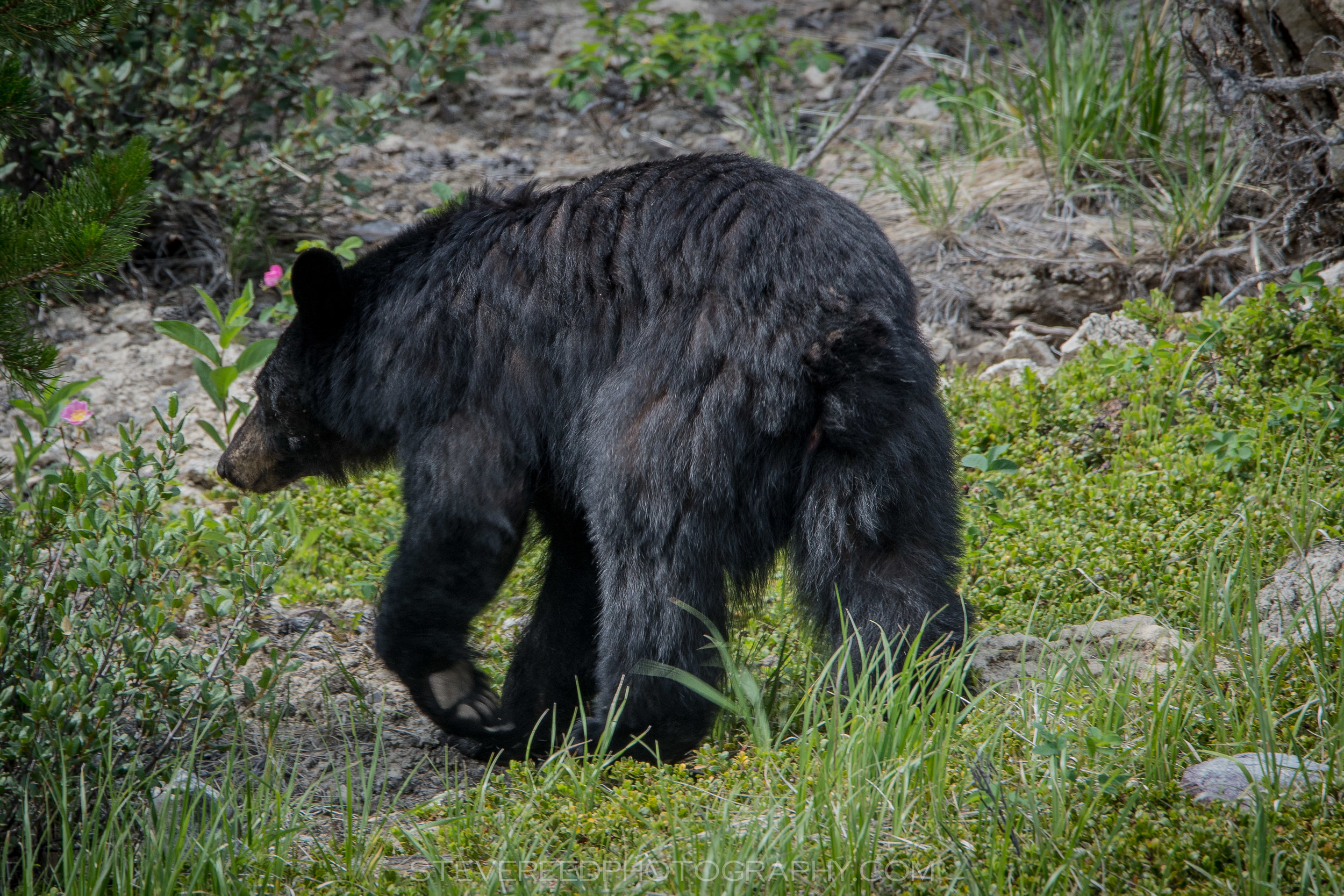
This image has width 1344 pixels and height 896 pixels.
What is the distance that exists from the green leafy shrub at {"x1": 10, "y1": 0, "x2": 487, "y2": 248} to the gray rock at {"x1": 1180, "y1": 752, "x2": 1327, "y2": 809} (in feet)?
16.6

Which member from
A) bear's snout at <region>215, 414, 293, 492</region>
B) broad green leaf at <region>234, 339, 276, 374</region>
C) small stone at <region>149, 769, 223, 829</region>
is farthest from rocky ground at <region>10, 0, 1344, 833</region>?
broad green leaf at <region>234, 339, 276, 374</region>

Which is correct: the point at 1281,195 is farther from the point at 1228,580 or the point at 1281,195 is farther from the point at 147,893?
the point at 147,893

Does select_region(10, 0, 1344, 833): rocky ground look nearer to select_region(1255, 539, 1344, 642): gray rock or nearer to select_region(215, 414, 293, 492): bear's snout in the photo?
select_region(1255, 539, 1344, 642): gray rock

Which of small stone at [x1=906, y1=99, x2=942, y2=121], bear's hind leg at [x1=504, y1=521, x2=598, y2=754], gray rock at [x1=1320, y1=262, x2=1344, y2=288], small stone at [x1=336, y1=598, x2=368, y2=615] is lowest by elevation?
small stone at [x1=336, y1=598, x2=368, y2=615]

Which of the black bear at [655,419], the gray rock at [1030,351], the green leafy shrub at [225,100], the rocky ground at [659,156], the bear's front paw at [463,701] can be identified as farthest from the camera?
the green leafy shrub at [225,100]

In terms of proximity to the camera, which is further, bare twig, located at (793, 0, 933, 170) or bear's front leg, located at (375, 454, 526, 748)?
bare twig, located at (793, 0, 933, 170)

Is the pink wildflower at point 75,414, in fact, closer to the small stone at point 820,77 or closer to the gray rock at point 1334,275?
the gray rock at point 1334,275

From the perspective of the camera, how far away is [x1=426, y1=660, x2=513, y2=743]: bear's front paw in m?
3.21

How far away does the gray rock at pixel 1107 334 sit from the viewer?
195 inches

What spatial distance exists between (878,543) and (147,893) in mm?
1778

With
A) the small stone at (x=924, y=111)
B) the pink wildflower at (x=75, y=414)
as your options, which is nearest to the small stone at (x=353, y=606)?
the pink wildflower at (x=75, y=414)

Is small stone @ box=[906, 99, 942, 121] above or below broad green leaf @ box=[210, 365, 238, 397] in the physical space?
above

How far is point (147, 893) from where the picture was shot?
7.52ft

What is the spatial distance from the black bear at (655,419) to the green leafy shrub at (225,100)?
2.86 metres
